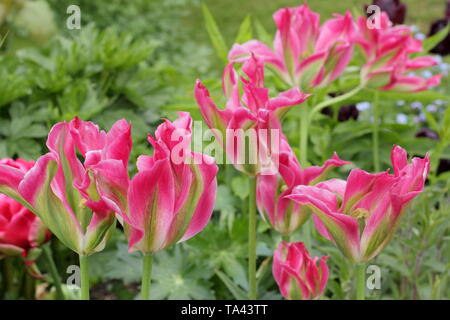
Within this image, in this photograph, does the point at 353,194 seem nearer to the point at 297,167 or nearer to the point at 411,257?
the point at 297,167

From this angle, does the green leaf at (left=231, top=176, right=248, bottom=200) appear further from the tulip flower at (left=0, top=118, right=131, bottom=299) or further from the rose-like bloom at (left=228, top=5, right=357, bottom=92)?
the tulip flower at (left=0, top=118, right=131, bottom=299)

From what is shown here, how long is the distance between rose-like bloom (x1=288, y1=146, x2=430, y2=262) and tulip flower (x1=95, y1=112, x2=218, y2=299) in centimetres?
8

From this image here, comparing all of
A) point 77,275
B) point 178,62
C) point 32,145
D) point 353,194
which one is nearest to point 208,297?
point 77,275

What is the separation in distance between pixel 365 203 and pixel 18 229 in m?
0.45

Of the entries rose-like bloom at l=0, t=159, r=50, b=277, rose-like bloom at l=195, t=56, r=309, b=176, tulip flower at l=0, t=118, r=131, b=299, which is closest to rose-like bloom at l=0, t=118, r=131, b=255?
tulip flower at l=0, t=118, r=131, b=299

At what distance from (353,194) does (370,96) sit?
2.47 ft

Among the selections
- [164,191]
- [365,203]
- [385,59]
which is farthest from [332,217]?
[385,59]

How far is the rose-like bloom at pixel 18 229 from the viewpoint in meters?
0.88

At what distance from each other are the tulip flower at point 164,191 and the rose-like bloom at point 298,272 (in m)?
0.13

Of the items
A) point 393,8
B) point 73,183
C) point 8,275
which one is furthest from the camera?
point 393,8

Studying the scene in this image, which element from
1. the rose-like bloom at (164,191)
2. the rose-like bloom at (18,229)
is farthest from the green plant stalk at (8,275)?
the rose-like bloom at (164,191)

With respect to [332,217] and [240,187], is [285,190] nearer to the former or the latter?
[332,217]

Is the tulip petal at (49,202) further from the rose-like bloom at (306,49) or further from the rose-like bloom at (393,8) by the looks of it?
the rose-like bloom at (393,8)

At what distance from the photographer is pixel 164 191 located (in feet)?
1.92
